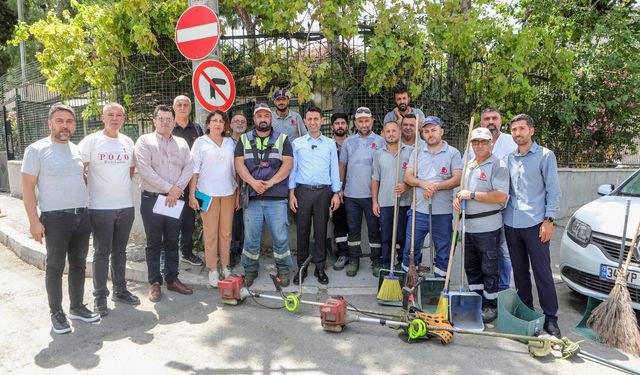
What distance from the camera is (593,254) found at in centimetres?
425

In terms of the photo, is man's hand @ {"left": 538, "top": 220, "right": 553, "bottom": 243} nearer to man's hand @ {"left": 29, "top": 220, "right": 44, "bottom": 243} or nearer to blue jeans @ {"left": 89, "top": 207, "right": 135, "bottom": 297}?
blue jeans @ {"left": 89, "top": 207, "right": 135, "bottom": 297}

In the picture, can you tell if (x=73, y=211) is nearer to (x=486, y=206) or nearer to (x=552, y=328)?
(x=486, y=206)

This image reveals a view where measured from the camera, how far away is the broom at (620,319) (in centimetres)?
362

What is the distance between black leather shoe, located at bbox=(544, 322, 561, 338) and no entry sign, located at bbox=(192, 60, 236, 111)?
410 cm

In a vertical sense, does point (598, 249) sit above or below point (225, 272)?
Result: above

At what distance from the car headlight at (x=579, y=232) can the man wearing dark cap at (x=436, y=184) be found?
1233 mm

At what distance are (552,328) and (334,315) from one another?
1.93 meters

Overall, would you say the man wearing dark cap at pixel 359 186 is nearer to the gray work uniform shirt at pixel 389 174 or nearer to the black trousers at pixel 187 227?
the gray work uniform shirt at pixel 389 174

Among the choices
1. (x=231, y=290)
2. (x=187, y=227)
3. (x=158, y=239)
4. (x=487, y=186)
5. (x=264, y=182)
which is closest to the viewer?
(x=487, y=186)

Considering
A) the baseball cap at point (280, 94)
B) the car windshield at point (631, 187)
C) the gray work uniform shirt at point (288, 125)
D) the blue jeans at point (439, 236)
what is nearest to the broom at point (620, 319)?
the car windshield at point (631, 187)

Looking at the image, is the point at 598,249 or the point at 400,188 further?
the point at 400,188

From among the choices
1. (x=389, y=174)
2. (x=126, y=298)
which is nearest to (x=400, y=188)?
(x=389, y=174)

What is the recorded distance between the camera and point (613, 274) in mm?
4070

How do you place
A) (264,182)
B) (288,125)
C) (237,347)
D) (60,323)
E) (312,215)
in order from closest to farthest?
(237,347), (60,323), (264,182), (312,215), (288,125)
